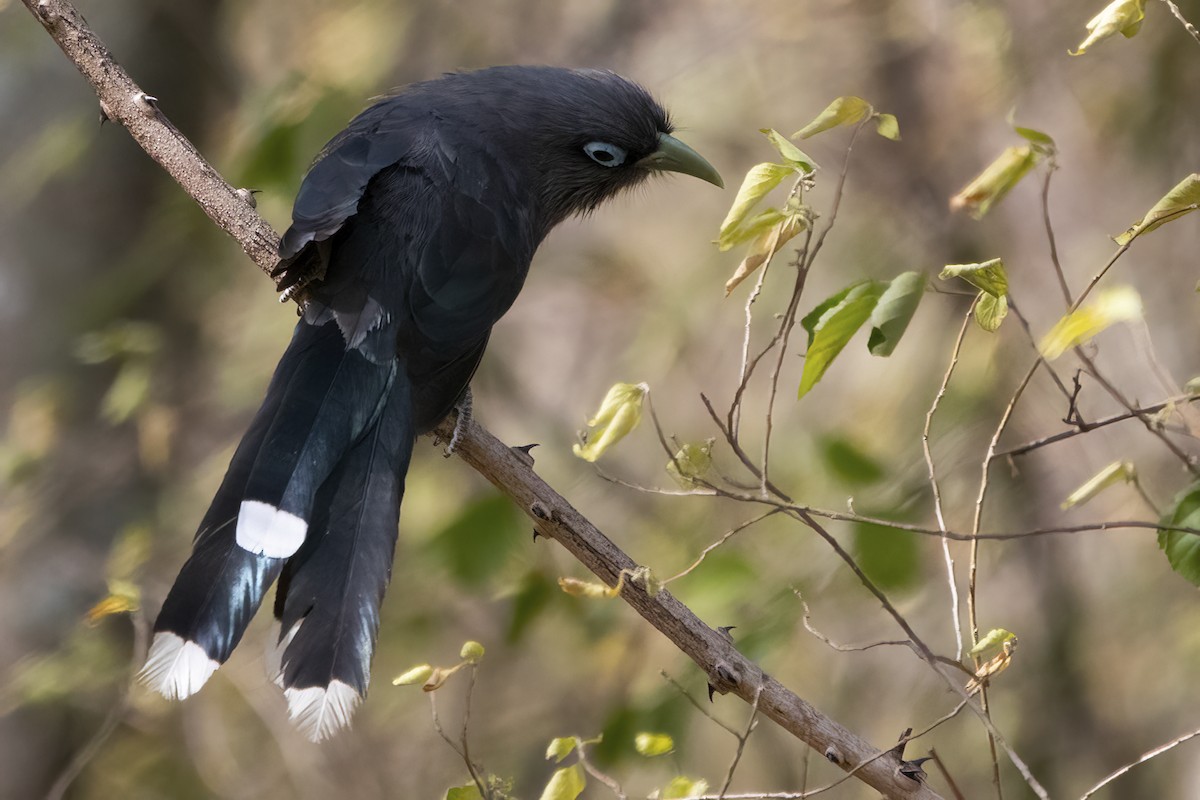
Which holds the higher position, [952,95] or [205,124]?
[952,95]

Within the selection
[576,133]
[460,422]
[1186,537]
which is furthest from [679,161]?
[1186,537]

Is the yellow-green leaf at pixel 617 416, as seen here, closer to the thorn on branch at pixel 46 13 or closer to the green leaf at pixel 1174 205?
the green leaf at pixel 1174 205

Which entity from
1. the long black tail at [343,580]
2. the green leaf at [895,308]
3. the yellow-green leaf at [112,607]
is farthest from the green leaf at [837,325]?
the yellow-green leaf at [112,607]

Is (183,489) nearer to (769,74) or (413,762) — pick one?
(413,762)

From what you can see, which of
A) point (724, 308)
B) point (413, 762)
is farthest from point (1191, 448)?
point (413, 762)

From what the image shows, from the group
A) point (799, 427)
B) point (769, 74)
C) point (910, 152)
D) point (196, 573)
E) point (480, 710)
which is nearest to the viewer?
point (196, 573)

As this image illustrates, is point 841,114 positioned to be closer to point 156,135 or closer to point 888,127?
point 888,127

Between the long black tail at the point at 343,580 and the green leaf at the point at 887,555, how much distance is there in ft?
3.74

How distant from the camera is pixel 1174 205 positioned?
171 centimetres

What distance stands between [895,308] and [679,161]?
1462 mm

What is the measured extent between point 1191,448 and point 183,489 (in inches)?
145

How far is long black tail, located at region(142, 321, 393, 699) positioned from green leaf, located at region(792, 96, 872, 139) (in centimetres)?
103

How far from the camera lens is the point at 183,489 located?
470 centimetres

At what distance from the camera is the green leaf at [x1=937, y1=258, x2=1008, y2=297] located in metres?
1.71
